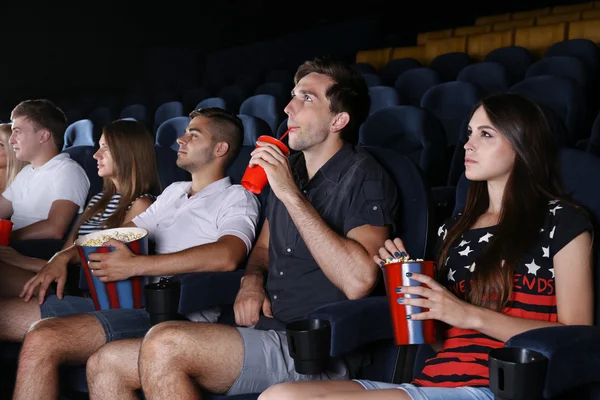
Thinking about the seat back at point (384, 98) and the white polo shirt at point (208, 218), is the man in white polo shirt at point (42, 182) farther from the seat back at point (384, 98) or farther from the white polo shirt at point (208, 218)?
the seat back at point (384, 98)

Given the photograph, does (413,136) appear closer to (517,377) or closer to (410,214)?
(410,214)

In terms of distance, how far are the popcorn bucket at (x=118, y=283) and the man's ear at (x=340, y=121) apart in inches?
16.7

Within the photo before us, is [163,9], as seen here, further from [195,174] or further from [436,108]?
[195,174]

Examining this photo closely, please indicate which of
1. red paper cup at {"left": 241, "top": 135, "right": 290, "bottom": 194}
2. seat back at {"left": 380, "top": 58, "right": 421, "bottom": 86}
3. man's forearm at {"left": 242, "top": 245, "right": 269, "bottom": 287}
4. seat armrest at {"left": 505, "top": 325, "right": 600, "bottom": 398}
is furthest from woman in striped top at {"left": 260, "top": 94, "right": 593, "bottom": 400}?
seat back at {"left": 380, "top": 58, "right": 421, "bottom": 86}

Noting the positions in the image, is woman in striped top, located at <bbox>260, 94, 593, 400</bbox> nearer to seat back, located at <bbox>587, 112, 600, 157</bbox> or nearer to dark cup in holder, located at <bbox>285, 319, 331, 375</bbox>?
dark cup in holder, located at <bbox>285, 319, 331, 375</bbox>

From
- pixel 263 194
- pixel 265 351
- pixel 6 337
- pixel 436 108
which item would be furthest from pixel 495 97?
pixel 436 108

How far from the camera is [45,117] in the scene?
2127 mm

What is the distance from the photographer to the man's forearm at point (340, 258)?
3.43 feet

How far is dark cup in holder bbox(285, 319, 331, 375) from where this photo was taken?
856 mm

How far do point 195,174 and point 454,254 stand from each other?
2.45ft

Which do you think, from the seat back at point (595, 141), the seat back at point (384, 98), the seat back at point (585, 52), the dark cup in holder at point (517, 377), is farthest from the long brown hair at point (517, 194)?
the seat back at point (585, 52)

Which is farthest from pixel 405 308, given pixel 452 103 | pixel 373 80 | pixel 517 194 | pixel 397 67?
pixel 397 67

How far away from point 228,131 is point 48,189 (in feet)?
2.25

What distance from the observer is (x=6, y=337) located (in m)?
1.44
